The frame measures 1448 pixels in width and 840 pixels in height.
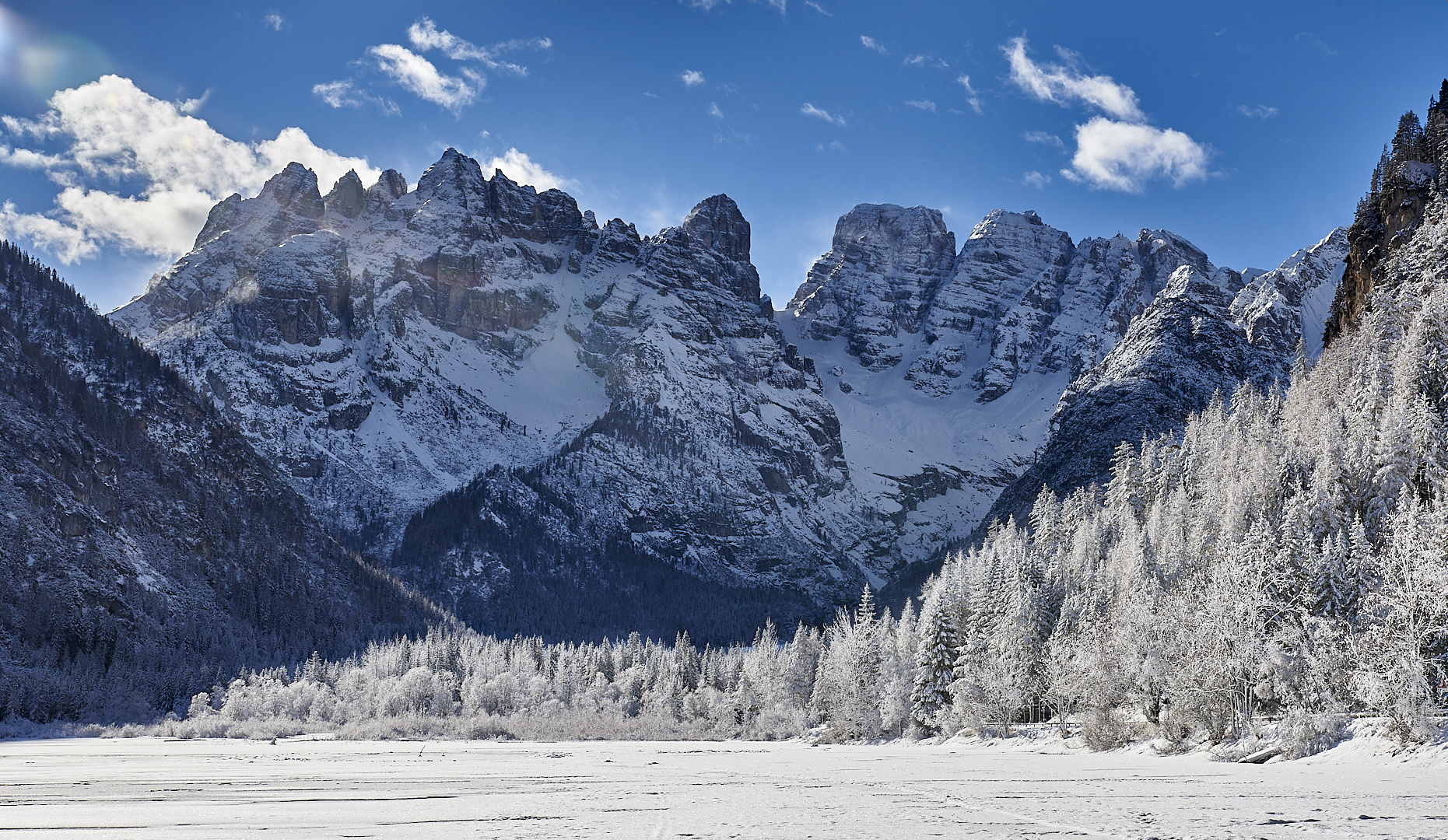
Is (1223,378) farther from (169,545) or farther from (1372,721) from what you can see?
(169,545)

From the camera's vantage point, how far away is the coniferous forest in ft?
122

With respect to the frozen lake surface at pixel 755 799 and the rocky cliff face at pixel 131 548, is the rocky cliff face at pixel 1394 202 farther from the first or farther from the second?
the rocky cliff face at pixel 131 548

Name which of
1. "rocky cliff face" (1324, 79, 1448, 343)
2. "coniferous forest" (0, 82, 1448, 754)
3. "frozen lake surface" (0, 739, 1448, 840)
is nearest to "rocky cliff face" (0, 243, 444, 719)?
"coniferous forest" (0, 82, 1448, 754)

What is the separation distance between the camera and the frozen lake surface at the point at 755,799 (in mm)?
17281

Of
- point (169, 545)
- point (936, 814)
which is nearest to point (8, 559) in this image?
point (169, 545)

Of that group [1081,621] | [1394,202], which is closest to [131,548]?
[1081,621]

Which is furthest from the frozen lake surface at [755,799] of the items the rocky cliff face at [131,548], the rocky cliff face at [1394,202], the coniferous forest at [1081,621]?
the rocky cliff face at [131,548]

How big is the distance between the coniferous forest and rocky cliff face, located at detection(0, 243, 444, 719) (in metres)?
0.76

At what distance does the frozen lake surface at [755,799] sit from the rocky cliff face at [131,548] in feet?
266

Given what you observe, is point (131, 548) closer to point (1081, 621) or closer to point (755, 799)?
point (1081, 621)

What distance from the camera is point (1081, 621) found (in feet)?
179

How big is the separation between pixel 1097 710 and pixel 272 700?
90.2 m

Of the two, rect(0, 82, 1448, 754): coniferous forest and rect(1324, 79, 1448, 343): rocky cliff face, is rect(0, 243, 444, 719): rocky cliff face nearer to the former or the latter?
rect(0, 82, 1448, 754): coniferous forest

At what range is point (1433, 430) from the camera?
156 ft
